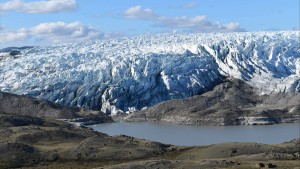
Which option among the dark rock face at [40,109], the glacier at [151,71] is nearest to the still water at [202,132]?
the dark rock face at [40,109]

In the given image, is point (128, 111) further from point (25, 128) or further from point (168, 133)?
point (25, 128)

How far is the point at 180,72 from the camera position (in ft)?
527

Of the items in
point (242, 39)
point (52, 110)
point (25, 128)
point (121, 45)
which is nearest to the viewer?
point (25, 128)

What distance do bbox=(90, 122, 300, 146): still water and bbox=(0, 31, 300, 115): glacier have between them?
22761mm

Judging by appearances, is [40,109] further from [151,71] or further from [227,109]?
[227,109]

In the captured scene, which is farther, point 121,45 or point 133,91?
point 121,45

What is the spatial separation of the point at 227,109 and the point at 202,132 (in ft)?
70.9

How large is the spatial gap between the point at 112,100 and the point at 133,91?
662 centimetres

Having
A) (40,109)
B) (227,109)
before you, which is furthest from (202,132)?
(40,109)

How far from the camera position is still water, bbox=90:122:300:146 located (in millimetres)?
98594

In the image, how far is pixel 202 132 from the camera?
4520 inches

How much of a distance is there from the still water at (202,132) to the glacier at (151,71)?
896 inches

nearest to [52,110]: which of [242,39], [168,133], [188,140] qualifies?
[168,133]

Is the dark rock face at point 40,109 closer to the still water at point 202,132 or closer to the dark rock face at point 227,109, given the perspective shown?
the still water at point 202,132
